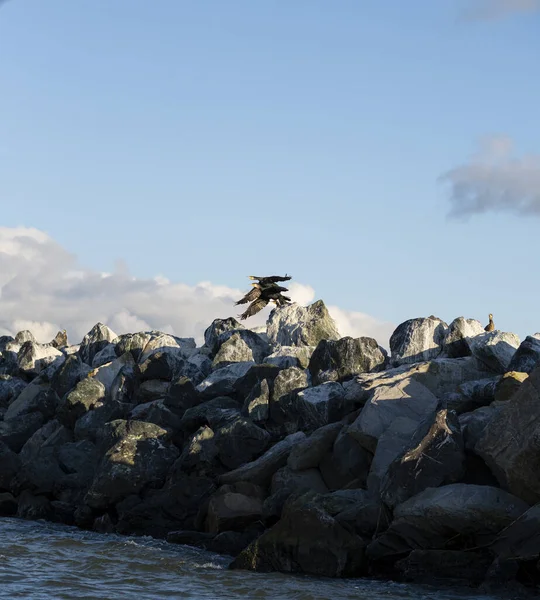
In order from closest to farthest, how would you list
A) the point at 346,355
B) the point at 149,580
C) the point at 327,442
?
the point at 149,580, the point at 327,442, the point at 346,355

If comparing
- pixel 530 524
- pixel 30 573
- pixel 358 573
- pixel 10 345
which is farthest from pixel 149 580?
pixel 10 345

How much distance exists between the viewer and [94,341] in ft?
103

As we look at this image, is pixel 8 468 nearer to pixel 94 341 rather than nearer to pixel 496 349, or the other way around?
pixel 94 341

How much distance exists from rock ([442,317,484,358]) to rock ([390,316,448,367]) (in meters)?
0.39

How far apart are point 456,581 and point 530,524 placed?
132 cm

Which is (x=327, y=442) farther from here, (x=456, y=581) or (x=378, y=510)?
(x=456, y=581)

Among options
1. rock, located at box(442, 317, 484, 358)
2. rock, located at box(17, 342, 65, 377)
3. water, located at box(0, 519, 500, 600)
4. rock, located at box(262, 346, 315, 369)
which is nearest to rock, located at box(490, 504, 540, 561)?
water, located at box(0, 519, 500, 600)

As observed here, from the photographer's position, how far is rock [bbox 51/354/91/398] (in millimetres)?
27061

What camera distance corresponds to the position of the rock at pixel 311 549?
47.4 feet

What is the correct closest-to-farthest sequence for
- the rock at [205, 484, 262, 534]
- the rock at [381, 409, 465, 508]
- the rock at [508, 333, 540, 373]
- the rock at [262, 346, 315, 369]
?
1. the rock at [381, 409, 465, 508]
2. the rock at [205, 484, 262, 534]
3. the rock at [508, 333, 540, 373]
4. the rock at [262, 346, 315, 369]

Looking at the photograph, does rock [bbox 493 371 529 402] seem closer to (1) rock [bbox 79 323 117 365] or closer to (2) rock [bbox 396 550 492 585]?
(2) rock [bbox 396 550 492 585]

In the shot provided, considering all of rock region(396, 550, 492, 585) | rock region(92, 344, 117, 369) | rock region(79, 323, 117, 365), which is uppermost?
rock region(79, 323, 117, 365)

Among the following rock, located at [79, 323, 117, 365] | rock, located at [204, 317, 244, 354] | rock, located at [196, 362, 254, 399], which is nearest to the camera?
rock, located at [196, 362, 254, 399]

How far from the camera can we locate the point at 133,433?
20.1 m
